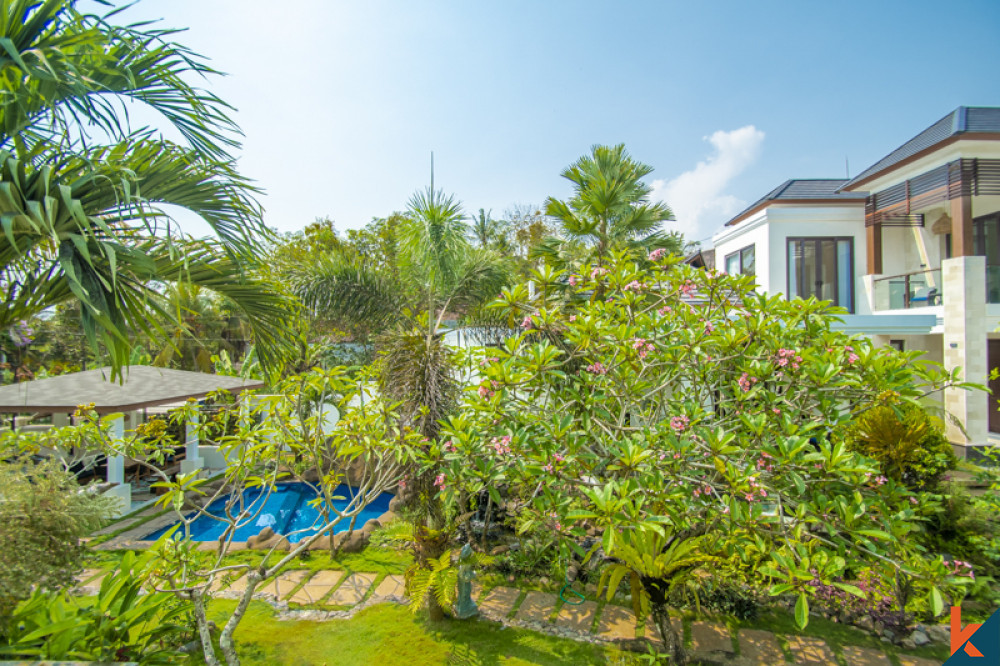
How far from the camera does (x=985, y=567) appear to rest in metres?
6.34

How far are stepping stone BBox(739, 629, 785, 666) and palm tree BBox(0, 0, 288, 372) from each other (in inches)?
239

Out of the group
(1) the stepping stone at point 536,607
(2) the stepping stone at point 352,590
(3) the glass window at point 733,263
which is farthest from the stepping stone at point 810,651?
(3) the glass window at point 733,263

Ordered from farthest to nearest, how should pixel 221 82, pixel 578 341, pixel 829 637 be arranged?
pixel 829 637
pixel 578 341
pixel 221 82

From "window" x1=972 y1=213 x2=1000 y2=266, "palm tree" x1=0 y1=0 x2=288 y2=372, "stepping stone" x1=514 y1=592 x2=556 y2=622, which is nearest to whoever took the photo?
"palm tree" x1=0 y1=0 x2=288 y2=372

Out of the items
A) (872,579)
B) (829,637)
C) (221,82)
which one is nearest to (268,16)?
(221,82)

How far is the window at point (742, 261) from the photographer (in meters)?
16.1

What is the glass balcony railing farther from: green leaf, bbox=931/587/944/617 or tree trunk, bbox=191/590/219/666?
tree trunk, bbox=191/590/219/666

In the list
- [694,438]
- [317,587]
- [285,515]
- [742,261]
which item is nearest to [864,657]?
[694,438]

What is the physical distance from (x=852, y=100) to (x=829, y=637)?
6359 mm

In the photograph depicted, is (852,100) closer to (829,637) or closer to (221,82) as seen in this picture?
(829,637)

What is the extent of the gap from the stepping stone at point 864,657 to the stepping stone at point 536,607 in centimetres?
314

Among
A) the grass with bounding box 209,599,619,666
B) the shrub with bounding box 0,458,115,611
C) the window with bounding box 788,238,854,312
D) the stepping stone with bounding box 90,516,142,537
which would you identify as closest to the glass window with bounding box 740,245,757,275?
the window with bounding box 788,238,854,312

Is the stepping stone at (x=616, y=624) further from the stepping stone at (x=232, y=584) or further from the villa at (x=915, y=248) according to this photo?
the villa at (x=915, y=248)

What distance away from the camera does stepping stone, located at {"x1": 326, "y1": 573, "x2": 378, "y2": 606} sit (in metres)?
6.24
